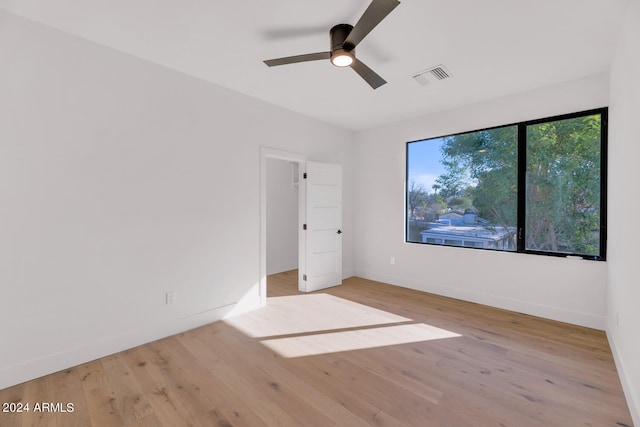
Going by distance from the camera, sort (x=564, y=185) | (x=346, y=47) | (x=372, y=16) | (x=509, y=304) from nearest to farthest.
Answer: (x=372, y=16) < (x=346, y=47) < (x=564, y=185) < (x=509, y=304)

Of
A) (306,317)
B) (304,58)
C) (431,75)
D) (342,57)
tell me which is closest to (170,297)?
(306,317)

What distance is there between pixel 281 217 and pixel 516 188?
168 inches

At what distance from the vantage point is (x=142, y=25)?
86.5 inches

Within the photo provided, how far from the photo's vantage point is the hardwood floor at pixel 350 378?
69.3 inches

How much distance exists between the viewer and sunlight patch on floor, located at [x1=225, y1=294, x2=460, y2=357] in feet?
8.77

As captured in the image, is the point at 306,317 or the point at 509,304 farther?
the point at 509,304

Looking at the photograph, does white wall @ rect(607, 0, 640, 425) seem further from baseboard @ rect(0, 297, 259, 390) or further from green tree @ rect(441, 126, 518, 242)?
baseboard @ rect(0, 297, 259, 390)

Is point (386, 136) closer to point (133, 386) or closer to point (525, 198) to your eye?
point (525, 198)

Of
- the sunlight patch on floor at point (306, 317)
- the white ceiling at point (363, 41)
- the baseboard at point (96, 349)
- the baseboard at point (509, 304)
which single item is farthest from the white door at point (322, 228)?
the baseboard at point (96, 349)

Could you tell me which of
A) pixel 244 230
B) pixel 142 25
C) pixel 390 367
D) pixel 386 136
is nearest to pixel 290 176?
pixel 386 136

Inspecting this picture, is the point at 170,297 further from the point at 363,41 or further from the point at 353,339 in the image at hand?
the point at 363,41

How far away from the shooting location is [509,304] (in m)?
3.52

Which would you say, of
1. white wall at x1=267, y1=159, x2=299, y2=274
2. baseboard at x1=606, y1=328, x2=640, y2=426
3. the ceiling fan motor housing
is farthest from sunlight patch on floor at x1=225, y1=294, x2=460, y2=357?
the ceiling fan motor housing

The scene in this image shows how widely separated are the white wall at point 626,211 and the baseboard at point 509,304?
29cm
